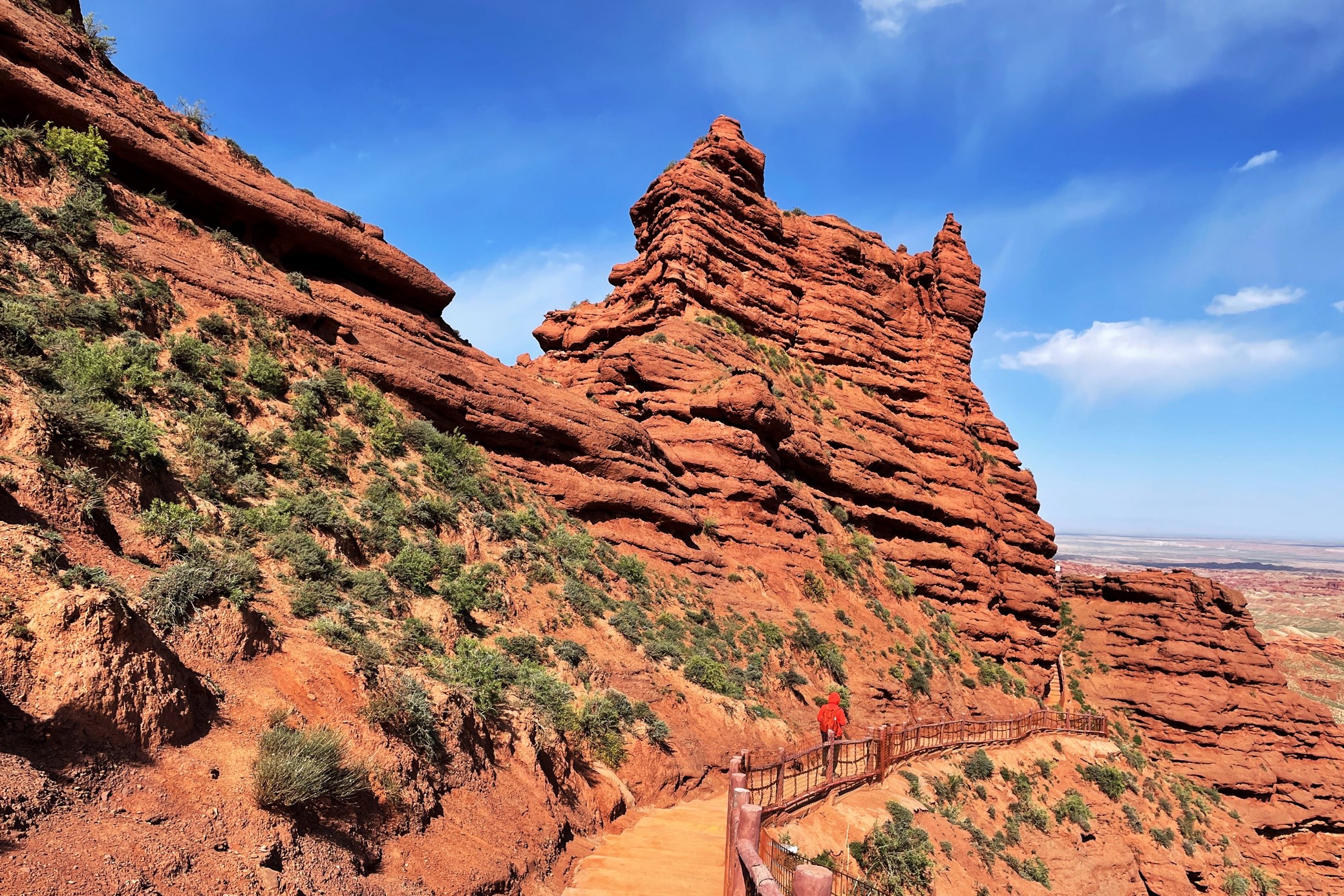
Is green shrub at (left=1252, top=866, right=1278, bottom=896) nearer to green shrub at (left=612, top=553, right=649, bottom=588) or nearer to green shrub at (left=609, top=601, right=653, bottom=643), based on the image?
green shrub at (left=612, top=553, right=649, bottom=588)

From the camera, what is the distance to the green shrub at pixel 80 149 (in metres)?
14.3

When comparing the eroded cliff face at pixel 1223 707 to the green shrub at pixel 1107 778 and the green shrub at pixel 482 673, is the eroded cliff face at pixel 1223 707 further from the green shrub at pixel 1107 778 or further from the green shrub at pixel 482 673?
the green shrub at pixel 482 673

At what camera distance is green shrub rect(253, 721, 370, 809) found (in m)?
5.33

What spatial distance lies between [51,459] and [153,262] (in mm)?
9104

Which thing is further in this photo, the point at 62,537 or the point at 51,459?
the point at 51,459

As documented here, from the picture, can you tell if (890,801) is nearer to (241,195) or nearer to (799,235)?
(241,195)

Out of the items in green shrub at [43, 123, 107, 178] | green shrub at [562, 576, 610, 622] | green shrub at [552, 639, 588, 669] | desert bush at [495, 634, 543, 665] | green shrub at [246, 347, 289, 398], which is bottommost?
green shrub at [552, 639, 588, 669]

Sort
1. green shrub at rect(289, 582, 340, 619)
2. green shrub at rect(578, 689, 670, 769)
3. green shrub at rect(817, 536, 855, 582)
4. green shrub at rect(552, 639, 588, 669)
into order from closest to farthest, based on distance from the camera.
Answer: green shrub at rect(289, 582, 340, 619)
green shrub at rect(578, 689, 670, 769)
green shrub at rect(552, 639, 588, 669)
green shrub at rect(817, 536, 855, 582)

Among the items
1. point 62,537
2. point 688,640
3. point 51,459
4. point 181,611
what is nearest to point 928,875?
point 688,640

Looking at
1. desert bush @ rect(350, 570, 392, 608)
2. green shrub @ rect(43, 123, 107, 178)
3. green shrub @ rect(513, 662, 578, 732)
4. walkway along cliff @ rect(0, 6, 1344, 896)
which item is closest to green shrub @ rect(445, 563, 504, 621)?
walkway along cliff @ rect(0, 6, 1344, 896)

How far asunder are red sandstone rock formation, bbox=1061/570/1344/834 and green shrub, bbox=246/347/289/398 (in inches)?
1629

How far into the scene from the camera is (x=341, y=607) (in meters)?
9.39

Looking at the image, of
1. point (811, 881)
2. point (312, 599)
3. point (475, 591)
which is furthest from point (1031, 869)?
point (312, 599)

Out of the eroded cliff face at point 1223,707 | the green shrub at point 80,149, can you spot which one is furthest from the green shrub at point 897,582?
the green shrub at point 80,149
